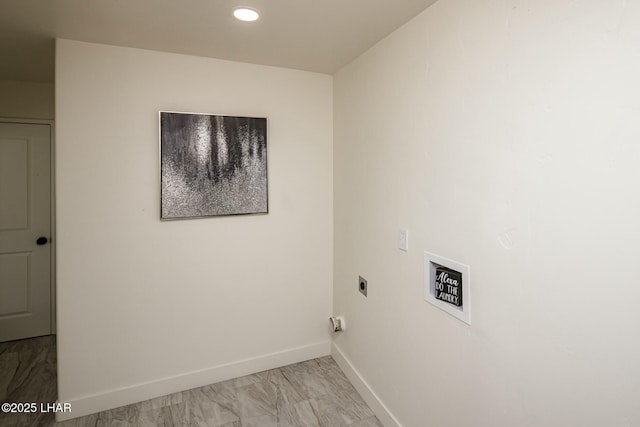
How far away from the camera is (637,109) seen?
2.90 feet

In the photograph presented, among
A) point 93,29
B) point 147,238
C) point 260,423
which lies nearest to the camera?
point 93,29

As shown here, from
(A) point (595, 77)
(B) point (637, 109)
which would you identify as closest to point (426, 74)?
(A) point (595, 77)

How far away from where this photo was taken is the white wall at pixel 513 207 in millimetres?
941

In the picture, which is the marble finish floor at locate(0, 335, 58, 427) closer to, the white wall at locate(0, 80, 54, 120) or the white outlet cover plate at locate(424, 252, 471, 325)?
the white wall at locate(0, 80, 54, 120)

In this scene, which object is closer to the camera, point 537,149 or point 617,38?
point 617,38

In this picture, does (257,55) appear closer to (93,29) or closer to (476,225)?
→ (93,29)

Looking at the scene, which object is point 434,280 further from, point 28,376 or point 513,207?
point 28,376

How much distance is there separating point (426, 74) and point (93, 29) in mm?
1843

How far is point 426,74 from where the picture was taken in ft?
5.43

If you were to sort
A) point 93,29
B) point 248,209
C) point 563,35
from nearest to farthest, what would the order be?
point 563,35 → point 93,29 → point 248,209

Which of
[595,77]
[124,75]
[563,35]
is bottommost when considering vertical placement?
[595,77]

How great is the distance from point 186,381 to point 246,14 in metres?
2.39

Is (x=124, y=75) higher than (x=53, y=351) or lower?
higher

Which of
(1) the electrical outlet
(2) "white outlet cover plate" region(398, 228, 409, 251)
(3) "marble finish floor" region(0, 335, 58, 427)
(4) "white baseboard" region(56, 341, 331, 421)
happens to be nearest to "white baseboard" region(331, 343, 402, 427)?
(4) "white baseboard" region(56, 341, 331, 421)
